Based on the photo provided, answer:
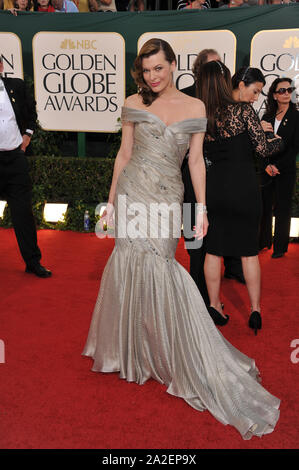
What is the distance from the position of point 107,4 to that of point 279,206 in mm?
4178

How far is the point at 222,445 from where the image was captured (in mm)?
2326

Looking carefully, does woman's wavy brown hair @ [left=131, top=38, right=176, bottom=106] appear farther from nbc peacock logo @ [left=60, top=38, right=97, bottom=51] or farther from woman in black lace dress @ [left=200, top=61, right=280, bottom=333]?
nbc peacock logo @ [left=60, top=38, right=97, bottom=51]

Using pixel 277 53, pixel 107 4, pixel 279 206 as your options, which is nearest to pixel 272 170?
pixel 279 206

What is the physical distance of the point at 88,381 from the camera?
2.87 metres

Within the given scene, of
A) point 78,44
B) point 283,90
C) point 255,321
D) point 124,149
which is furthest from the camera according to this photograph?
point 78,44

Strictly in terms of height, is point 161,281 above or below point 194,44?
below

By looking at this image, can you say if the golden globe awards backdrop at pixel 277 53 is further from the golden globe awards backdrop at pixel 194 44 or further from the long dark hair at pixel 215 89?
the long dark hair at pixel 215 89

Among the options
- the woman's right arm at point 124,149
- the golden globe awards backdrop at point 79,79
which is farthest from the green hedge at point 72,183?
the woman's right arm at point 124,149

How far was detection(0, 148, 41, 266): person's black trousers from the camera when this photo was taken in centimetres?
446

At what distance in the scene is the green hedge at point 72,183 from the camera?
20.4ft

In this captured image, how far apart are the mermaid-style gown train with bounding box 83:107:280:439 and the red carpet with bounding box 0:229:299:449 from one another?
0.39 ft

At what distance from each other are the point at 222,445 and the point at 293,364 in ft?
3.12

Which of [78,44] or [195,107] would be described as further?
[78,44]

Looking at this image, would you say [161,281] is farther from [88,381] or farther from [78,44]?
[78,44]
